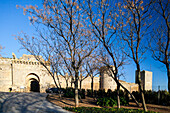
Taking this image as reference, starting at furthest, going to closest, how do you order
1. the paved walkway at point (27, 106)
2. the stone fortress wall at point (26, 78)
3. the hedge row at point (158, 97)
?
the stone fortress wall at point (26, 78), the hedge row at point (158, 97), the paved walkway at point (27, 106)

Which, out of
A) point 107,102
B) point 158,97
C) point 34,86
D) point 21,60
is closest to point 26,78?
point 34,86

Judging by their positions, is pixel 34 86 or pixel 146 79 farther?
pixel 34 86

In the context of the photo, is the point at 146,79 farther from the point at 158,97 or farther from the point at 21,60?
the point at 21,60

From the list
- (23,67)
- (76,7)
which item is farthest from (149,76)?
(23,67)

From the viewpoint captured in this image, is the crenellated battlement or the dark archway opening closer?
the crenellated battlement

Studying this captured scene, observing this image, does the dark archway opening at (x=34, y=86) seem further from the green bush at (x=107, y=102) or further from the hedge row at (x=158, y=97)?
the hedge row at (x=158, y=97)

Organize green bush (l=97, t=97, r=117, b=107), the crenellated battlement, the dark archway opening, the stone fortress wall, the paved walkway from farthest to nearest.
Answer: the dark archway opening < the crenellated battlement < the stone fortress wall < green bush (l=97, t=97, r=117, b=107) < the paved walkway

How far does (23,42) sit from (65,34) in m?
5.77

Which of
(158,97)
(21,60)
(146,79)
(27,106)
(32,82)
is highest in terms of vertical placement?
(21,60)

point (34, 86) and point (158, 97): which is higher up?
point (158, 97)

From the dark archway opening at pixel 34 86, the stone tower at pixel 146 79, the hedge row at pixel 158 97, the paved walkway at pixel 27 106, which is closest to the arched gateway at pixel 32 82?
the dark archway opening at pixel 34 86

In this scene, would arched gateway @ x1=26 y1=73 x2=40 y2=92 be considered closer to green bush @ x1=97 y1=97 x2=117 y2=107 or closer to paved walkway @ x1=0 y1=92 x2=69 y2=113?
paved walkway @ x1=0 y1=92 x2=69 y2=113

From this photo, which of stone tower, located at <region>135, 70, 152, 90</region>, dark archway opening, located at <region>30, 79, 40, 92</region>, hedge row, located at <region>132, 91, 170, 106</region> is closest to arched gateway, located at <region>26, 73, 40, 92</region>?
dark archway opening, located at <region>30, 79, 40, 92</region>

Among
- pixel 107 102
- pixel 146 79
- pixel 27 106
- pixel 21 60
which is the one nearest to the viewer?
pixel 27 106
